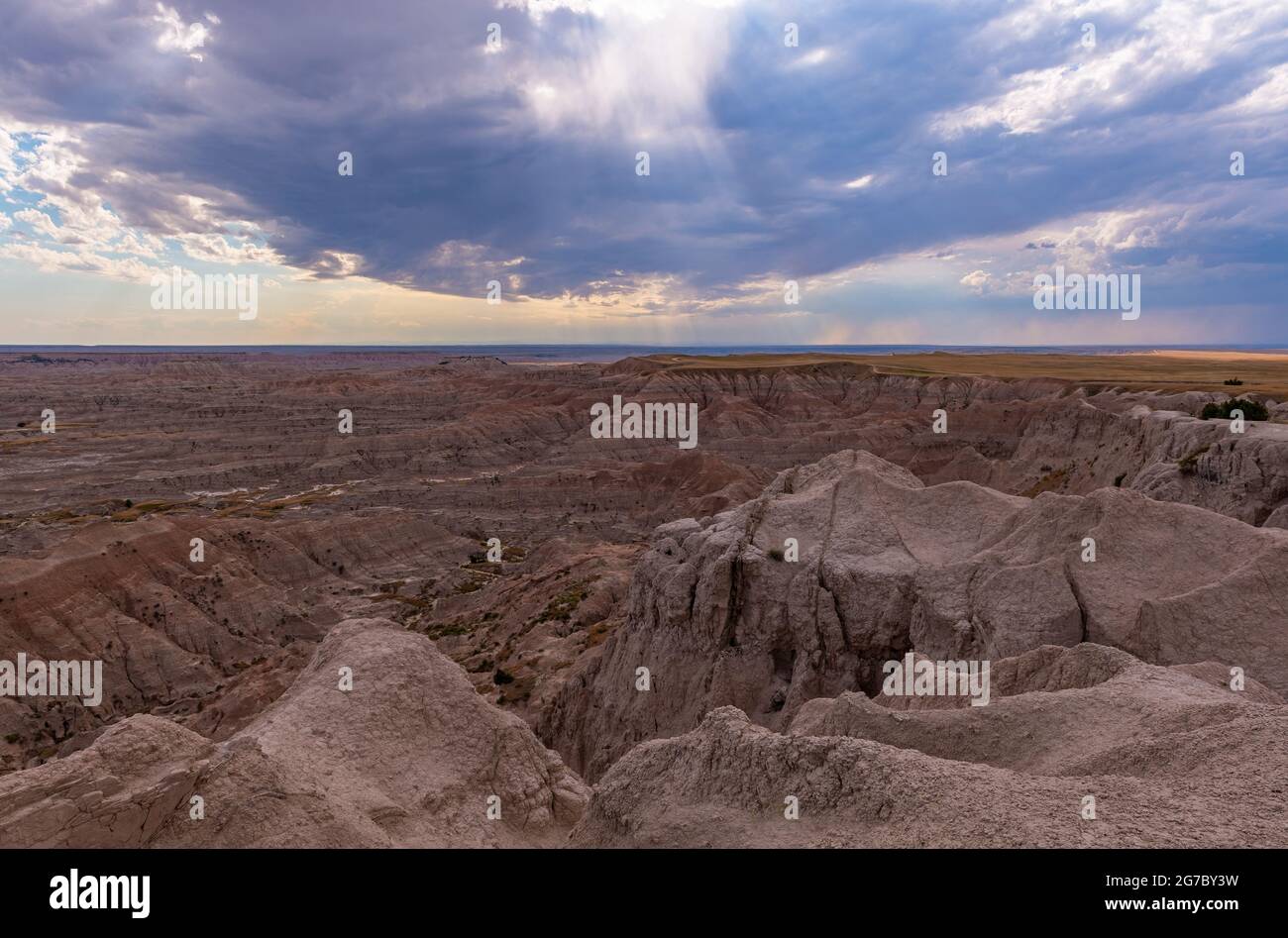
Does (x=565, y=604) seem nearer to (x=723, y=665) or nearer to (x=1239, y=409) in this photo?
(x=723, y=665)

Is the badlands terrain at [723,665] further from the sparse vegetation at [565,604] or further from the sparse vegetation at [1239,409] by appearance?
the sparse vegetation at [1239,409]

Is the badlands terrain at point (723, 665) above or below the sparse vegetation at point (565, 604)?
above

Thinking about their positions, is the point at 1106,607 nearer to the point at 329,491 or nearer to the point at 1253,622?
the point at 1253,622

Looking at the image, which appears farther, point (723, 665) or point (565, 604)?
point (565, 604)

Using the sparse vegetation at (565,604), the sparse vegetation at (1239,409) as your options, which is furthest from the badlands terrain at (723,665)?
the sparse vegetation at (1239,409)

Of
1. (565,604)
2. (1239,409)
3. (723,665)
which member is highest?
(1239,409)

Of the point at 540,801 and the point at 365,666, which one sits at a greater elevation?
the point at 365,666

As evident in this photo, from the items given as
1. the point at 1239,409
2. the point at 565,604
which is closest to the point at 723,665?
the point at 565,604

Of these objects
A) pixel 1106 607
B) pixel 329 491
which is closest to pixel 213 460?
pixel 329 491

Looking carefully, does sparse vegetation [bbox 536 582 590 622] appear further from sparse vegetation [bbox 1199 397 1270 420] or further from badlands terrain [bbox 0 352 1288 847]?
sparse vegetation [bbox 1199 397 1270 420]
